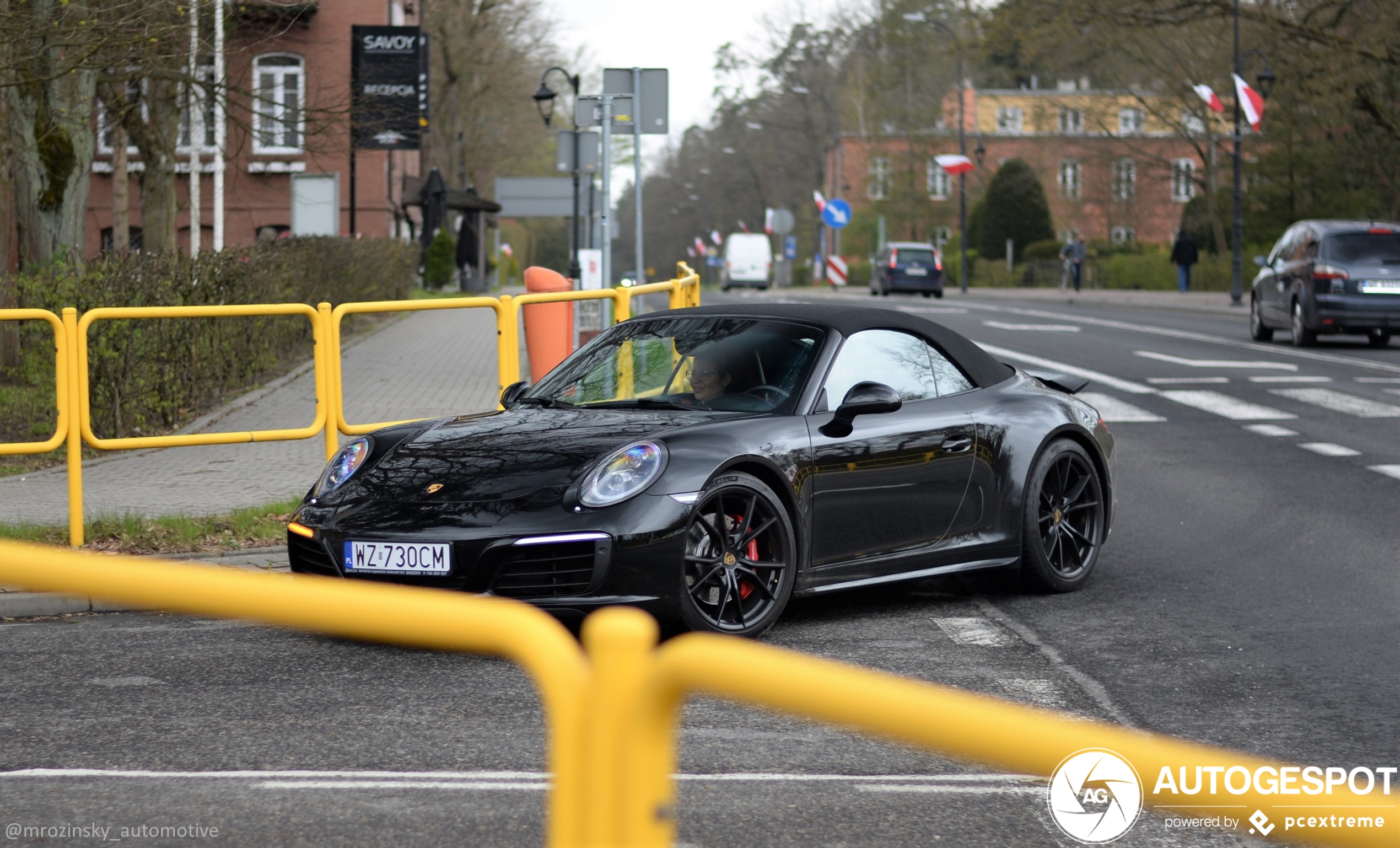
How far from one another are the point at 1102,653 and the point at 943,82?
84047mm

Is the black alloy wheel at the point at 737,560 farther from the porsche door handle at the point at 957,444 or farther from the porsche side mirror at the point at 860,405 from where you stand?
the porsche door handle at the point at 957,444

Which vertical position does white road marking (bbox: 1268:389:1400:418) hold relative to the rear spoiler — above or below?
below

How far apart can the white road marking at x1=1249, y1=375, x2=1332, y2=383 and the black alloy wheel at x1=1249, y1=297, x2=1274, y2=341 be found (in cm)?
→ 673

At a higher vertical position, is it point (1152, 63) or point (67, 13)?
point (1152, 63)

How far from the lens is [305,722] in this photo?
5.23 meters

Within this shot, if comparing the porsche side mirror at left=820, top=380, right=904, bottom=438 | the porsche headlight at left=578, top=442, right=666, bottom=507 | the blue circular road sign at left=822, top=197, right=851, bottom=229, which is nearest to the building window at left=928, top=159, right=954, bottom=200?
the blue circular road sign at left=822, top=197, right=851, bottom=229

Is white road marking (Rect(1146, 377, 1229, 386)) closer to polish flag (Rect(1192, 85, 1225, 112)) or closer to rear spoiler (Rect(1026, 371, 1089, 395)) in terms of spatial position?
rear spoiler (Rect(1026, 371, 1089, 395))

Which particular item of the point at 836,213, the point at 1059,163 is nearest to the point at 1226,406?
the point at 836,213

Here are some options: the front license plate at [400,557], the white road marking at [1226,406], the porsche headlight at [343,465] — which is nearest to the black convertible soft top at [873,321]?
the porsche headlight at [343,465]

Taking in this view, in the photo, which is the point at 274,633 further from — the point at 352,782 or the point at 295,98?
the point at 295,98

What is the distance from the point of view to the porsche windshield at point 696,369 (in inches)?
279

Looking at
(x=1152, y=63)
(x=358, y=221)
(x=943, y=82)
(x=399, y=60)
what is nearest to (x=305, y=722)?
(x=399, y=60)

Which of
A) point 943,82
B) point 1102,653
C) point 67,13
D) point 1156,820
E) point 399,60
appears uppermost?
point 943,82

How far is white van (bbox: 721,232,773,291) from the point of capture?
247ft
